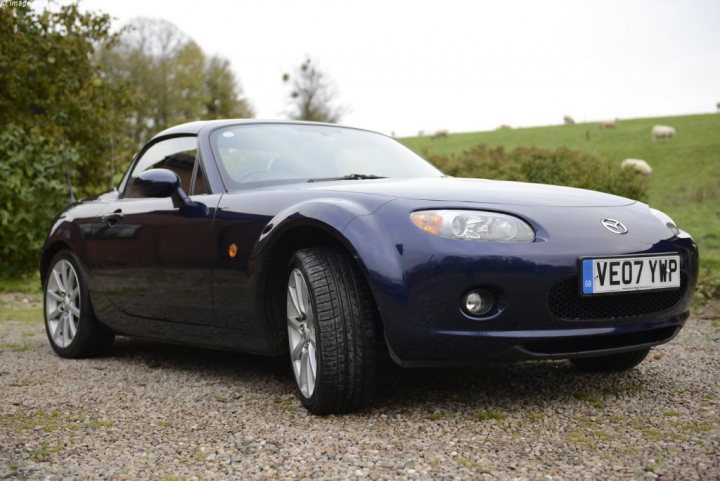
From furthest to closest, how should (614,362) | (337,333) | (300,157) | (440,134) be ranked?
(440,134), (300,157), (614,362), (337,333)

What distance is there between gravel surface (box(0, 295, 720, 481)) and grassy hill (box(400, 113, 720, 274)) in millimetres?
11620

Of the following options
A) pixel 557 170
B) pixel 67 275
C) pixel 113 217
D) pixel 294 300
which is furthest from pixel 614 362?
pixel 557 170

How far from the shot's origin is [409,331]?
332 cm

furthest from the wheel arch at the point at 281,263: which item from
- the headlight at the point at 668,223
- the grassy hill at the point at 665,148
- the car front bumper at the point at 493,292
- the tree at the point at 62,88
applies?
the grassy hill at the point at 665,148

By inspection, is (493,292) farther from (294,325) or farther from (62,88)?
(62,88)

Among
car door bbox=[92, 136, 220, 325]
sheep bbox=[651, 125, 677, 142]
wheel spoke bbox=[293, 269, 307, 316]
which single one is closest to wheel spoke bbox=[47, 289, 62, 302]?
car door bbox=[92, 136, 220, 325]

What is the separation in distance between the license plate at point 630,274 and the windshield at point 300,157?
4.72 feet

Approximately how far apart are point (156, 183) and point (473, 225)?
5.72 ft

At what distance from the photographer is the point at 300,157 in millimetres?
4551

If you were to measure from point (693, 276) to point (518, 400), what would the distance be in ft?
3.10

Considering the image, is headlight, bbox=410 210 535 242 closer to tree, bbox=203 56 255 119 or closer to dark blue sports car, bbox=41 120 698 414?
dark blue sports car, bbox=41 120 698 414

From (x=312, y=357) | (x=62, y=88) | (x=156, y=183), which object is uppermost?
(x=62, y=88)

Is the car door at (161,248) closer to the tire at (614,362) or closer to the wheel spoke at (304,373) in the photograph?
the wheel spoke at (304,373)

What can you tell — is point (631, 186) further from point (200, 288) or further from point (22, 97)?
point (200, 288)
